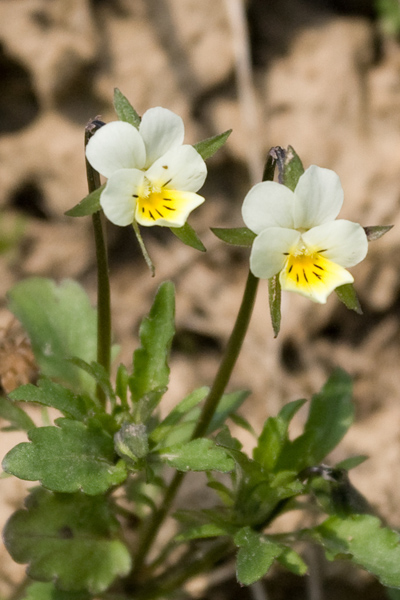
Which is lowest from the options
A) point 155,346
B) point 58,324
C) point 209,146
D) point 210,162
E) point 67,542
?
point 67,542

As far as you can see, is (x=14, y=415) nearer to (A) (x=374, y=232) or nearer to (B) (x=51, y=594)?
(B) (x=51, y=594)

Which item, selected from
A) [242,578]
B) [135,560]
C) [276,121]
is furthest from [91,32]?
[242,578]

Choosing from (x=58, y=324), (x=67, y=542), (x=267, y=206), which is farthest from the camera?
(x=58, y=324)

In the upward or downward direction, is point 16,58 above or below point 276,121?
above

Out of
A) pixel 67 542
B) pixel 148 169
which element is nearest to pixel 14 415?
pixel 67 542

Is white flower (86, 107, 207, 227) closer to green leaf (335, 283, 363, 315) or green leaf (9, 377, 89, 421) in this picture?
green leaf (335, 283, 363, 315)

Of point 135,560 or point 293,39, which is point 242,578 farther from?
point 293,39

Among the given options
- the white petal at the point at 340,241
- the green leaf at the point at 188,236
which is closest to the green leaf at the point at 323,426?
the white petal at the point at 340,241

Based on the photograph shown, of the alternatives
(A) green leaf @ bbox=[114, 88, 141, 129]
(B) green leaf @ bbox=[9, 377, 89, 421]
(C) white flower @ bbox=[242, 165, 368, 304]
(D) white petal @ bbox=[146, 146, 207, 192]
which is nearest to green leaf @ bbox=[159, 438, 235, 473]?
(B) green leaf @ bbox=[9, 377, 89, 421]
